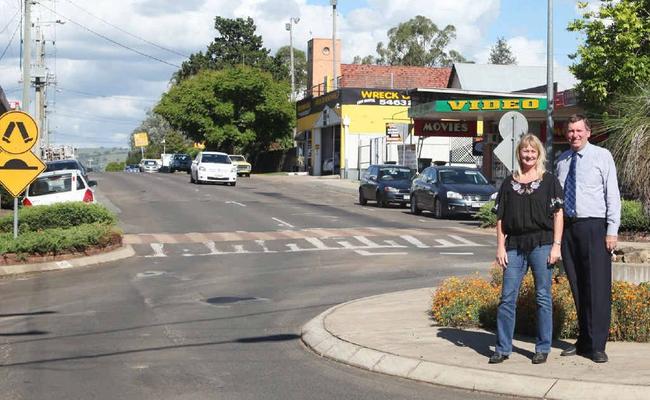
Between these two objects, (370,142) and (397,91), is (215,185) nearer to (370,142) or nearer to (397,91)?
(370,142)

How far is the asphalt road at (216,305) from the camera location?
23.6ft

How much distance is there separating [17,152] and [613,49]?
52.8 ft

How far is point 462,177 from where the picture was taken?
28406 mm

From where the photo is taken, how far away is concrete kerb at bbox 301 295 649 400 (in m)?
6.35

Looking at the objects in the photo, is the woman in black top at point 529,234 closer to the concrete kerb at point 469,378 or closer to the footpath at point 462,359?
the footpath at point 462,359

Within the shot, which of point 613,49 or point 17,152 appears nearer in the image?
point 17,152

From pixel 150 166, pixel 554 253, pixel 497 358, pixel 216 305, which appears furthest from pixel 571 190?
pixel 150 166

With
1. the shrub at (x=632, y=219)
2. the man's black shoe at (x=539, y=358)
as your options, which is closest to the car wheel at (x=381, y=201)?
the shrub at (x=632, y=219)

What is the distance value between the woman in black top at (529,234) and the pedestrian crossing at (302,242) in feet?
33.8

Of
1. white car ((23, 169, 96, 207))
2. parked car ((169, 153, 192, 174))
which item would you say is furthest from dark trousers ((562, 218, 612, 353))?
parked car ((169, 153, 192, 174))

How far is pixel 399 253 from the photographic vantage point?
58.1ft

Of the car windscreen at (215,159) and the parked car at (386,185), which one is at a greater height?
the car windscreen at (215,159)

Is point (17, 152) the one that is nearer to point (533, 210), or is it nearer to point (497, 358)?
point (497, 358)

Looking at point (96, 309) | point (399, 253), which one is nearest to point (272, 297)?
point (96, 309)
